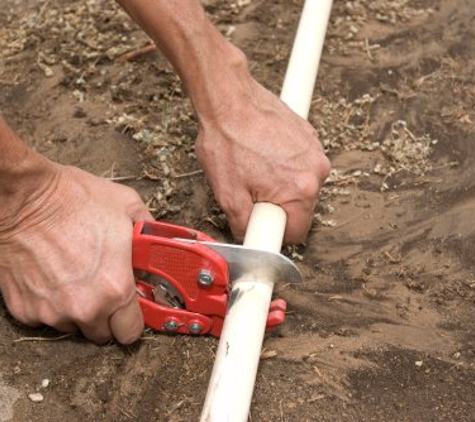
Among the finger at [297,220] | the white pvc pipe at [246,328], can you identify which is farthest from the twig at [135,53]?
the finger at [297,220]

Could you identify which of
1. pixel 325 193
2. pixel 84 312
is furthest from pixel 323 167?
pixel 84 312

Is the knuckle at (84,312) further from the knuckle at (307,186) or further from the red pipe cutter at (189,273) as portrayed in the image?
the knuckle at (307,186)

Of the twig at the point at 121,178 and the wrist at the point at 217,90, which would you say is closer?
the wrist at the point at 217,90

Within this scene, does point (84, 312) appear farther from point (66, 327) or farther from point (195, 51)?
point (195, 51)

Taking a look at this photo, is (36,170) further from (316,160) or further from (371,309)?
(371,309)

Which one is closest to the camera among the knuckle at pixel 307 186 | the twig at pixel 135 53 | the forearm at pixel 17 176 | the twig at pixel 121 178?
the forearm at pixel 17 176

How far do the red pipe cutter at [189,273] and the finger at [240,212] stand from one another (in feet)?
0.85

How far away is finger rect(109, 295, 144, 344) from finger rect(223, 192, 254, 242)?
17.4 inches

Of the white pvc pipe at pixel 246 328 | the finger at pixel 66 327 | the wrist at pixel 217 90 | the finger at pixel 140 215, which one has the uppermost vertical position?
the wrist at pixel 217 90

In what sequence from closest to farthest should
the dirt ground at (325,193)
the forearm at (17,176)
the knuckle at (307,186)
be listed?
the forearm at (17,176), the dirt ground at (325,193), the knuckle at (307,186)

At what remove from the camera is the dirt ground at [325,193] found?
2230 mm

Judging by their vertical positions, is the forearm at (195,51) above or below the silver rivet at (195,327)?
above

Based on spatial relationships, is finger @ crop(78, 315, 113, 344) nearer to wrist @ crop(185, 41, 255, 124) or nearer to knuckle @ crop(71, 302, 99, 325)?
knuckle @ crop(71, 302, 99, 325)

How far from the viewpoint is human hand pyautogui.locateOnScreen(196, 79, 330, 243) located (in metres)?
2.45
